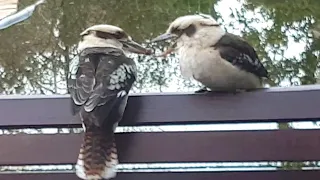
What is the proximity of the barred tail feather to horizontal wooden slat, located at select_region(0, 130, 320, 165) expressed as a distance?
0.17 feet

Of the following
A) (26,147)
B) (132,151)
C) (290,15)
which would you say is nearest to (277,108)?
(132,151)

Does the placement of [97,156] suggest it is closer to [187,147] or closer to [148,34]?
[187,147]

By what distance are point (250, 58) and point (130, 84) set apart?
0.17 m

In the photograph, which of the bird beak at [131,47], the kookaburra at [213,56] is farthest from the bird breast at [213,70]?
the bird beak at [131,47]

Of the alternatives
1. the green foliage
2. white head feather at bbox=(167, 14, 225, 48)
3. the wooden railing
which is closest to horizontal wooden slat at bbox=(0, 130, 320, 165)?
the wooden railing

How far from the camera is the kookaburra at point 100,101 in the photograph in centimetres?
82

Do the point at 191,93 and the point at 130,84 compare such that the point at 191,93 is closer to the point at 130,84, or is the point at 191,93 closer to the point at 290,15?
the point at 130,84

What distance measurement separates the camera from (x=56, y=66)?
1234mm

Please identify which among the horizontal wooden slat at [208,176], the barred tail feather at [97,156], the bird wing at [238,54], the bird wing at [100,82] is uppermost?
the bird wing at [238,54]

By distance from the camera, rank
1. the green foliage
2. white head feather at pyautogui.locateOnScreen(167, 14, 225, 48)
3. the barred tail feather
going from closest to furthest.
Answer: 1. the barred tail feather
2. white head feather at pyautogui.locateOnScreen(167, 14, 225, 48)
3. the green foliage

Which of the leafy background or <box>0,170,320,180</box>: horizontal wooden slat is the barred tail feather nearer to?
<box>0,170,320,180</box>: horizontal wooden slat

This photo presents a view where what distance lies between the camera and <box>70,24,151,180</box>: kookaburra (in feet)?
2.69

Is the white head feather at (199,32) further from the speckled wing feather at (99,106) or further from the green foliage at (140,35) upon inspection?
the green foliage at (140,35)

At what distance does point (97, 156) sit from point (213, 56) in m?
0.21
